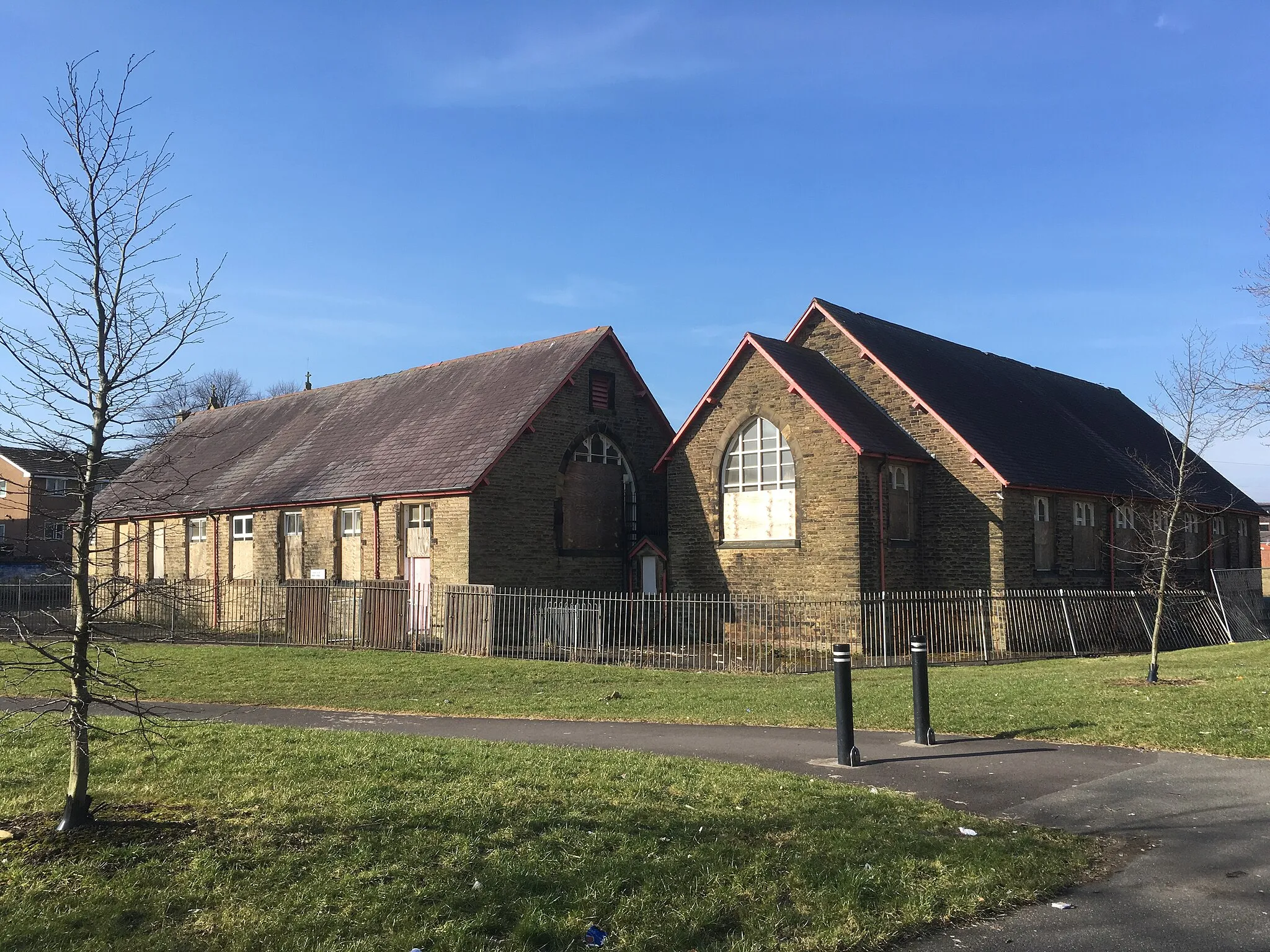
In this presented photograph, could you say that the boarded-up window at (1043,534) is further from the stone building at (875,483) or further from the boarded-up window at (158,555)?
the boarded-up window at (158,555)

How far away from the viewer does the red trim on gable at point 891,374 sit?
24062mm

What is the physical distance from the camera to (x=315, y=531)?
29.8 m

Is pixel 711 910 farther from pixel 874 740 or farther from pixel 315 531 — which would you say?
pixel 315 531

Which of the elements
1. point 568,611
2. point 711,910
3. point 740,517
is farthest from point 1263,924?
point 740,517

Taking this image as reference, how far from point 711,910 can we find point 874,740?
5981mm

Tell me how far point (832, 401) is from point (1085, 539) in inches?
337

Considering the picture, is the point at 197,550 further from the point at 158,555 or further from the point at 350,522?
the point at 350,522

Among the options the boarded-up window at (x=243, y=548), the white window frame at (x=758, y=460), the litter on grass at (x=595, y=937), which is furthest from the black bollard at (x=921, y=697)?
the boarded-up window at (x=243, y=548)

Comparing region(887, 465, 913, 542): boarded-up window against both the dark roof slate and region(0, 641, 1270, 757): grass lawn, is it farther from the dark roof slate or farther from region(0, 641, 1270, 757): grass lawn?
region(0, 641, 1270, 757): grass lawn

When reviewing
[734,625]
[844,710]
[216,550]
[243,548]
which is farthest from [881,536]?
[216,550]

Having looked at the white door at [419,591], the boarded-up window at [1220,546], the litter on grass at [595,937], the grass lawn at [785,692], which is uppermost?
the boarded-up window at [1220,546]

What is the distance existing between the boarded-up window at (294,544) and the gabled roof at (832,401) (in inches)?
432

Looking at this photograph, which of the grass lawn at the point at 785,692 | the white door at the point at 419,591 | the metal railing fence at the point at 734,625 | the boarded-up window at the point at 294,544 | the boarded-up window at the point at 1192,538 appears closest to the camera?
the grass lawn at the point at 785,692

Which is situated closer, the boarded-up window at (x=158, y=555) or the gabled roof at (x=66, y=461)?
the gabled roof at (x=66, y=461)
